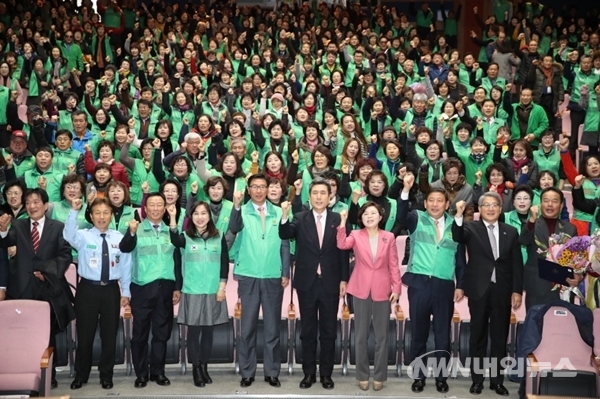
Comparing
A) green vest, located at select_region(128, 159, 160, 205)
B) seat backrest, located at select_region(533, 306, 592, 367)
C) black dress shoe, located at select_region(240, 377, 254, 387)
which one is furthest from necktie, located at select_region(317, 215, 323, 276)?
green vest, located at select_region(128, 159, 160, 205)

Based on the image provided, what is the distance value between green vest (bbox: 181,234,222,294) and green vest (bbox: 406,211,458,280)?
155 cm

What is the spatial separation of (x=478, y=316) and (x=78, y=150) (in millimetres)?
5175

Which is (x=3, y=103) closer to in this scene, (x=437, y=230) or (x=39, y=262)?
(x=39, y=262)

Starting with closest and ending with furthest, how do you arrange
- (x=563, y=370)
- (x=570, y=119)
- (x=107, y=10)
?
(x=563, y=370) → (x=570, y=119) → (x=107, y=10)

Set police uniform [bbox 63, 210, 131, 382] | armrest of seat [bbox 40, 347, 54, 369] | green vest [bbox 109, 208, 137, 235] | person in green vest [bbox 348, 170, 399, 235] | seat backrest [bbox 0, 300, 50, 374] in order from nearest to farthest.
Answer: armrest of seat [bbox 40, 347, 54, 369] < seat backrest [bbox 0, 300, 50, 374] < police uniform [bbox 63, 210, 131, 382] < green vest [bbox 109, 208, 137, 235] < person in green vest [bbox 348, 170, 399, 235]

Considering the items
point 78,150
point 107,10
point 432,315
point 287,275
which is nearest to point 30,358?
point 287,275

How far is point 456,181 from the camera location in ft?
26.0

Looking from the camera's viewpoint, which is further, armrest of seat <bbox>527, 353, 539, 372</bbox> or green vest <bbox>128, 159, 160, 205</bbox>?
green vest <bbox>128, 159, 160, 205</bbox>

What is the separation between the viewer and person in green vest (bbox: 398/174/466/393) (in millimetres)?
6488

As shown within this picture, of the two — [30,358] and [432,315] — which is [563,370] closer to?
[432,315]

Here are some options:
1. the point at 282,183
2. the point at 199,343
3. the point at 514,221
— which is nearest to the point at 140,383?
the point at 199,343

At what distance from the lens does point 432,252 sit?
6500 millimetres

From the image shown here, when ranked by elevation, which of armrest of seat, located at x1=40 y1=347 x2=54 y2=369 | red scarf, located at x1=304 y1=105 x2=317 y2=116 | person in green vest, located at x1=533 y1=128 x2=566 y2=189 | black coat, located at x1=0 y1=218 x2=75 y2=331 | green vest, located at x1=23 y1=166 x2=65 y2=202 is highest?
red scarf, located at x1=304 y1=105 x2=317 y2=116

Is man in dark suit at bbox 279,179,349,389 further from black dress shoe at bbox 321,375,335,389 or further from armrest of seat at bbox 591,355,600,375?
armrest of seat at bbox 591,355,600,375
